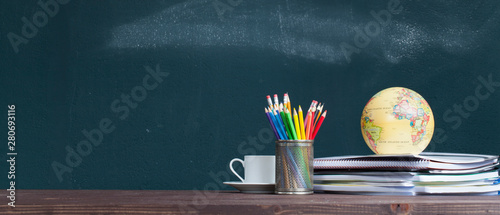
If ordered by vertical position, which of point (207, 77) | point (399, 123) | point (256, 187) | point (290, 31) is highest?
point (290, 31)

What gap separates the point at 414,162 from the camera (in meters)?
0.97

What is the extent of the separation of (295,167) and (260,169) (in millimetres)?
147

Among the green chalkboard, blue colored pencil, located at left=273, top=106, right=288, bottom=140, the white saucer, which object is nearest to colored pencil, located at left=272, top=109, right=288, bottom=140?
blue colored pencil, located at left=273, top=106, right=288, bottom=140

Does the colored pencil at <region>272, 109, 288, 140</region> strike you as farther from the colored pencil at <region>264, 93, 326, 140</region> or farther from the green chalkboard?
the green chalkboard

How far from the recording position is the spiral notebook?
967mm

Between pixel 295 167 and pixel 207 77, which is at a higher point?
pixel 207 77

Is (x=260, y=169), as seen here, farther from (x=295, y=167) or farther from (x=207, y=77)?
(x=207, y=77)

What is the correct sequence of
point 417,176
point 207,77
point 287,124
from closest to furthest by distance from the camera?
point 417,176 < point 287,124 < point 207,77

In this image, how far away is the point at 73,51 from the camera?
1845mm

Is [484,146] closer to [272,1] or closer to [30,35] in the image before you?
[272,1]

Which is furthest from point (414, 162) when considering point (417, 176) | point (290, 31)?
point (290, 31)

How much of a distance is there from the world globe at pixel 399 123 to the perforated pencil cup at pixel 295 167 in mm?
170

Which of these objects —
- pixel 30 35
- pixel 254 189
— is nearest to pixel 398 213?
pixel 254 189

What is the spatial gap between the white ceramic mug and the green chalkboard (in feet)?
2.22
